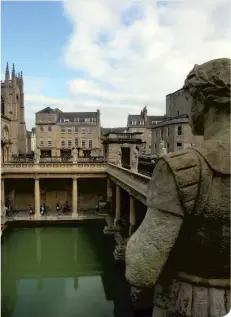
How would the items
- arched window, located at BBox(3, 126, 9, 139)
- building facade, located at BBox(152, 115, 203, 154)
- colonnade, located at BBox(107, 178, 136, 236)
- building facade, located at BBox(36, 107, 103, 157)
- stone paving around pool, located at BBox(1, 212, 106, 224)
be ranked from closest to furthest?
colonnade, located at BBox(107, 178, 136, 236)
stone paving around pool, located at BBox(1, 212, 106, 224)
building facade, located at BBox(152, 115, 203, 154)
arched window, located at BBox(3, 126, 9, 139)
building facade, located at BBox(36, 107, 103, 157)

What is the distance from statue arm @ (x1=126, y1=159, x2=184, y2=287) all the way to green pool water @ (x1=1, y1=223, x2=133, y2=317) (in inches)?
539

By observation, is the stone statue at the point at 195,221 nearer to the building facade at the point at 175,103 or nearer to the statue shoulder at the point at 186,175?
the statue shoulder at the point at 186,175

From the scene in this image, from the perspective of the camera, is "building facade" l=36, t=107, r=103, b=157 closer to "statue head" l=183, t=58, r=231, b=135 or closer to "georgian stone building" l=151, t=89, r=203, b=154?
"georgian stone building" l=151, t=89, r=203, b=154

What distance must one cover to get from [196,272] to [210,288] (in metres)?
0.15

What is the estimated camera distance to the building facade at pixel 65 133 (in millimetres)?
70125

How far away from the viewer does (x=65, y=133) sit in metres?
71.2

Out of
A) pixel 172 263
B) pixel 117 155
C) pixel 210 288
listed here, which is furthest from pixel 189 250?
pixel 117 155

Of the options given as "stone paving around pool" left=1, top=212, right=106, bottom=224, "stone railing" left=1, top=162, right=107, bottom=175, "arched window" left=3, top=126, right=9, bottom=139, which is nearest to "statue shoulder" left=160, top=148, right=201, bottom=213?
"stone paving around pool" left=1, top=212, right=106, bottom=224

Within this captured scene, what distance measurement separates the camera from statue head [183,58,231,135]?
1.98 metres

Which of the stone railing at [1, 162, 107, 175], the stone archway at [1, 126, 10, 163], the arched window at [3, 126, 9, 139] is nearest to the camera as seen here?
the stone railing at [1, 162, 107, 175]

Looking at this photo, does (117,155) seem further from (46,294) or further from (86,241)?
(46,294)

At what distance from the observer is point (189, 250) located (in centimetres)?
203

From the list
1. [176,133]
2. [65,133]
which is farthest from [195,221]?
[65,133]

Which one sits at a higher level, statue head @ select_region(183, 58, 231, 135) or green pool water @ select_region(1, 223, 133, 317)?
statue head @ select_region(183, 58, 231, 135)
